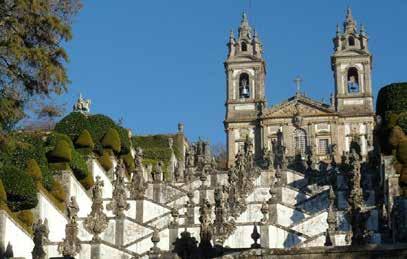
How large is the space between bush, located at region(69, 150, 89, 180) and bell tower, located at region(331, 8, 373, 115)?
31748 mm

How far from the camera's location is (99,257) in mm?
30656

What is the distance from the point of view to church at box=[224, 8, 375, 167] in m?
66.9

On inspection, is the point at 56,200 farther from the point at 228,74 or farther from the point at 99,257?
the point at 228,74

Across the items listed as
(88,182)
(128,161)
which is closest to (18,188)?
(88,182)

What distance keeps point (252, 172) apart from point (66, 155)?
10.6 metres

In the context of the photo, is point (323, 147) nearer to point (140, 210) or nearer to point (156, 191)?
point (156, 191)

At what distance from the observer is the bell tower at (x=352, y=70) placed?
6744 cm

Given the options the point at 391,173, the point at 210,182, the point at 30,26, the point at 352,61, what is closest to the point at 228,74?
the point at 352,61

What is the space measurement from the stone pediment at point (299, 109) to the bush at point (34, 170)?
35614 millimetres

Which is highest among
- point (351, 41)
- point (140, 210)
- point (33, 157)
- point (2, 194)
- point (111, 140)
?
point (351, 41)

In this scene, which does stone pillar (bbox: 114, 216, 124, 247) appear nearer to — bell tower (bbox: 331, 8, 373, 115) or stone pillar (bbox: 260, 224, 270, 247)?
stone pillar (bbox: 260, 224, 270, 247)

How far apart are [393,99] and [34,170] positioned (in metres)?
16.0

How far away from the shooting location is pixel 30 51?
65.9 feet

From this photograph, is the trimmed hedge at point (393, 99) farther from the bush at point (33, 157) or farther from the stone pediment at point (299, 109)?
the stone pediment at point (299, 109)
